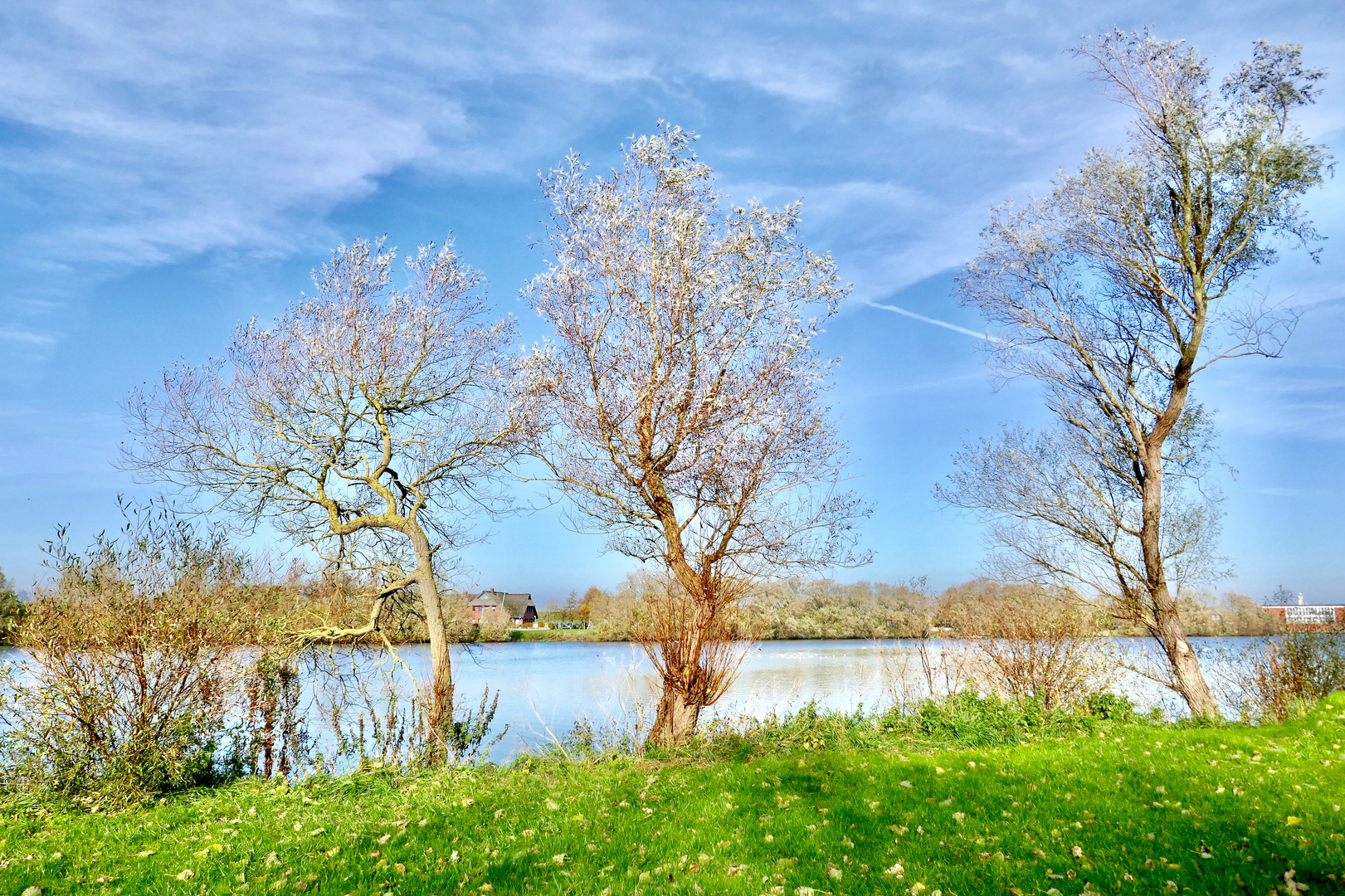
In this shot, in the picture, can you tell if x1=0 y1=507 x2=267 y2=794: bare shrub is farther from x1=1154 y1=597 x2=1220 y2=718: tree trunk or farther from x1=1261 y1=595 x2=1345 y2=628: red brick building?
x1=1261 y1=595 x2=1345 y2=628: red brick building

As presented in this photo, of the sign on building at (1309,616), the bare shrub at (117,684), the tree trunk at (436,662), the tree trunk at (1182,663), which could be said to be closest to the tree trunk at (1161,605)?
the tree trunk at (1182,663)

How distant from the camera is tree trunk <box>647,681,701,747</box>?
9.48 m

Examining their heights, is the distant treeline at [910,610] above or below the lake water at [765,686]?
above

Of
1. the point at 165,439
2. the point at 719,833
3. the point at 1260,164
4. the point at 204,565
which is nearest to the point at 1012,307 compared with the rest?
the point at 1260,164

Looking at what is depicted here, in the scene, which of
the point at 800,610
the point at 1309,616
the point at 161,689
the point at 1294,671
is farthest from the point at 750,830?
the point at 1309,616

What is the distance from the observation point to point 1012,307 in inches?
553

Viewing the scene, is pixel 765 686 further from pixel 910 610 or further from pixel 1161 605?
pixel 1161 605

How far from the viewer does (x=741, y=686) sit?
16.4m

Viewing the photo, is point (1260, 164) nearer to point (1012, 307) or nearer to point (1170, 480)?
point (1012, 307)

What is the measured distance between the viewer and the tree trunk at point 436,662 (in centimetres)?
1020

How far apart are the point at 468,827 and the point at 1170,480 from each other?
1350 centimetres

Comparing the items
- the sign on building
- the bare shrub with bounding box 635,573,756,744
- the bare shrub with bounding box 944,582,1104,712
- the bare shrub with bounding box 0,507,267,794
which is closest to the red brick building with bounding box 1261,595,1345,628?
the sign on building

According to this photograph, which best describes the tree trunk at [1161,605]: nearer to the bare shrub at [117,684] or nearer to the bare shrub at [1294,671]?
the bare shrub at [1294,671]

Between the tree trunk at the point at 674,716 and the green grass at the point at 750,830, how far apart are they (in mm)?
1117
